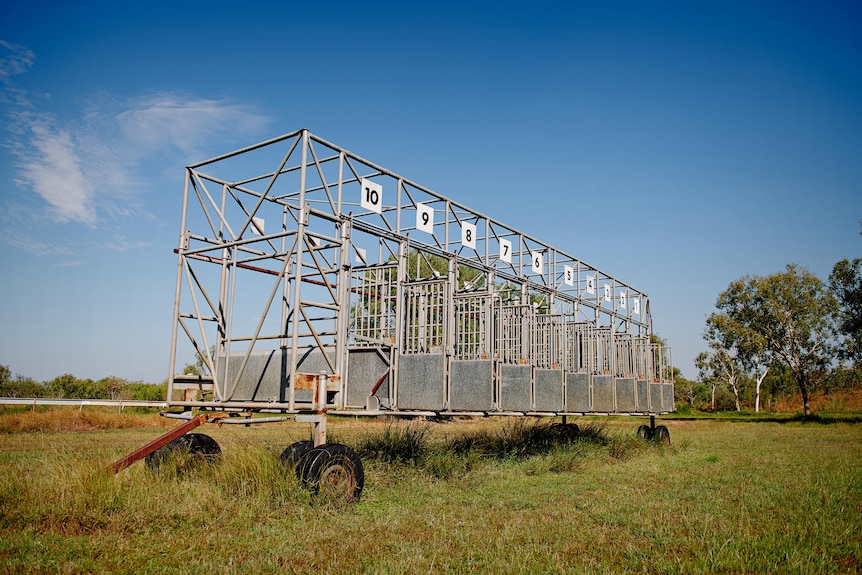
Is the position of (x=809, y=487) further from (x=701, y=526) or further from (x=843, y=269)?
(x=843, y=269)

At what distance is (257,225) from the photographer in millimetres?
11266

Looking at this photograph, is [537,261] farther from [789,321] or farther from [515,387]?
[789,321]

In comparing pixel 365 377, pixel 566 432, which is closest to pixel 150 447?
pixel 365 377

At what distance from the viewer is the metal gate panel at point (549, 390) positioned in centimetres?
1262

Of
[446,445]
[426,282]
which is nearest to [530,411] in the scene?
A: [446,445]

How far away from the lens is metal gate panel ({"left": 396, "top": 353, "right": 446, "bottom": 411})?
10.5 m

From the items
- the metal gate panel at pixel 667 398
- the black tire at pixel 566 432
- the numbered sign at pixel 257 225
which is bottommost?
the black tire at pixel 566 432

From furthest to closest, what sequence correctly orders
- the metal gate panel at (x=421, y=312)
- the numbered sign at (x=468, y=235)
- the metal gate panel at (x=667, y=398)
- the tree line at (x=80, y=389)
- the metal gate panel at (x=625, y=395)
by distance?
the tree line at (x=80, y=389)
the metal gate panel at (x=667, y=398)
the metal gate panel at (x=625, y=395)
the numbered sign at (x=468, y=235)
the metal gate panel at (x=421, y=312)

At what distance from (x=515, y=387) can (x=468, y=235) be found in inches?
145

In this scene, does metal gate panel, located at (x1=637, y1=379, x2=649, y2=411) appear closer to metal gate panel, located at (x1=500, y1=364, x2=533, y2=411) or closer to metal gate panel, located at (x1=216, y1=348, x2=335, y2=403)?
metal gate panel, located at (x1=500, y1=364, x2=533, y2=411)

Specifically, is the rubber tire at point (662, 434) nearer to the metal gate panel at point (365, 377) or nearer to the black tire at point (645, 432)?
the black tire at point (645, 432)

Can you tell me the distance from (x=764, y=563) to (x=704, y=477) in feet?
22.1

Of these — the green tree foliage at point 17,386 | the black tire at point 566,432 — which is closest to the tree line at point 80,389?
the green tree foliage at point 17,386

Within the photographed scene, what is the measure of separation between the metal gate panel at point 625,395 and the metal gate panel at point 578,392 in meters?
2.45
